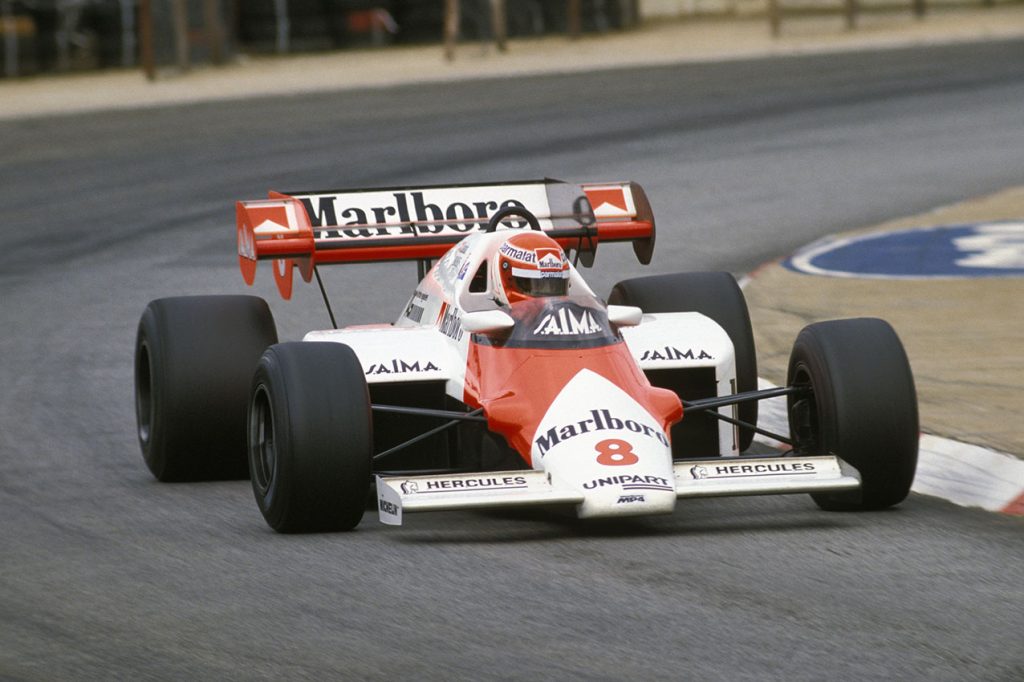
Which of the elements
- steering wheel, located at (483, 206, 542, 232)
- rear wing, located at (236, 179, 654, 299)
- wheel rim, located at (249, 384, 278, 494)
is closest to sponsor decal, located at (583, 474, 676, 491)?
wheel rim, located at (249, 384, 278, 494)

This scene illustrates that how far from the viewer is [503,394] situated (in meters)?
7.54

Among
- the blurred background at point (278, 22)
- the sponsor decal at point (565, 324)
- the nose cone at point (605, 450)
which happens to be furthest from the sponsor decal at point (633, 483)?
the blurred background at point (278, 22)

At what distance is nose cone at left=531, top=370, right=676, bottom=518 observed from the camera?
275 inches

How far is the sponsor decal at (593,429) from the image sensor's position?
7.25 metres

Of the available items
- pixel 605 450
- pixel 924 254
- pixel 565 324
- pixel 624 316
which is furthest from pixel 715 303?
pixel 924 254

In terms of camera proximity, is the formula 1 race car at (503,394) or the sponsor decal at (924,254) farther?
the sponsor decal at (924,254)

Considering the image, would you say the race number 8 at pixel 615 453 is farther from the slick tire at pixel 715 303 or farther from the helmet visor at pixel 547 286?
the slick tire at pixel 715 303

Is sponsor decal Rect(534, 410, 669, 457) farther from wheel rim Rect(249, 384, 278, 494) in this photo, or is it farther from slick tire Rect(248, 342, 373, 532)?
wheel rim Rect(249, 384, 278, 494)

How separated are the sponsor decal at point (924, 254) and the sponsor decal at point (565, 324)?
6190 mm

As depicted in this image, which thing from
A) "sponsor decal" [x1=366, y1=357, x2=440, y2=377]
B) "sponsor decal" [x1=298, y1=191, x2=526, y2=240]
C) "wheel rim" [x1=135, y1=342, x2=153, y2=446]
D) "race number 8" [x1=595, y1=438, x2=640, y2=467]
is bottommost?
"wheel rim" [x1=135, y1=342, x2=153, y2=446]

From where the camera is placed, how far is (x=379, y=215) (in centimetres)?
977

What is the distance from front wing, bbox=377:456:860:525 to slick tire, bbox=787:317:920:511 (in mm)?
173

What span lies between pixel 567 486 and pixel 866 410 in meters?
1.22

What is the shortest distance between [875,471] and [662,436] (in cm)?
82
